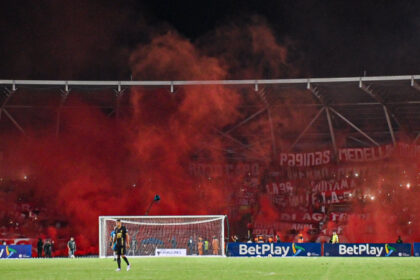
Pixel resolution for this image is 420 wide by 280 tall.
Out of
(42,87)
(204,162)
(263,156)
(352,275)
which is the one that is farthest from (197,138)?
(352,275)

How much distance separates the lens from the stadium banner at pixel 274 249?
112 feet

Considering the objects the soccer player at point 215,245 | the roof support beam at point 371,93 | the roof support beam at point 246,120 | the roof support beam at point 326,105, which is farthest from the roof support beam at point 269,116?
the soccer player at point 215,245

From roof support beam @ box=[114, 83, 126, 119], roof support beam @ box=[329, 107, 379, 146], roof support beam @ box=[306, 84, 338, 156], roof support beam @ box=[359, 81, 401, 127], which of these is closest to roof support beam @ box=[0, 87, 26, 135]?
roof support beam @ box=[114, 83, 126, 119]

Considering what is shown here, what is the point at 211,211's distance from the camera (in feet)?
166

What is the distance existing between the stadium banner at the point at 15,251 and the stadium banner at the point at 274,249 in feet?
38.2

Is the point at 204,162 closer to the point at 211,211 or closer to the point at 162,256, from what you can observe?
the point at 211,211

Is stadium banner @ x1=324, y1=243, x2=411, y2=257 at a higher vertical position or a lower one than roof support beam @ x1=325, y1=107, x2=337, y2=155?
lower

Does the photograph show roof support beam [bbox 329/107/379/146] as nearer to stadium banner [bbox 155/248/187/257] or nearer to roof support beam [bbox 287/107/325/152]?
roof support beam [bbox 287/107/325/152]

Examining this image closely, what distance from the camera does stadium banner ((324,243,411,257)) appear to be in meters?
34.4

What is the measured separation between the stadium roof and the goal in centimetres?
991

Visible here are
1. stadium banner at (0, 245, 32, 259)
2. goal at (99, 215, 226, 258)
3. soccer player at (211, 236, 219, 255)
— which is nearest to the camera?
goal at (99, 215, 226, 258)

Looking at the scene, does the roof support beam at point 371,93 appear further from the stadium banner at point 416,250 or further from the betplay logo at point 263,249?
the betplay logo at point 263,249

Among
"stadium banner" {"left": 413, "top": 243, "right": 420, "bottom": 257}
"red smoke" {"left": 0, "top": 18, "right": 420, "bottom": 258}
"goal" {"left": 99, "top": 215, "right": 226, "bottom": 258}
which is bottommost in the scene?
"stadium banner" {"left": 413, "top": 243, "right": 420, "bottom": 257}

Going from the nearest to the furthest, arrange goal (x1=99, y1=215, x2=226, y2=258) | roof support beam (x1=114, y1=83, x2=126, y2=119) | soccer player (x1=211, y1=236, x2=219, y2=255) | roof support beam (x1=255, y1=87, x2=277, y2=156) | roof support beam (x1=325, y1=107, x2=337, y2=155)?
goal (x1=99, y1=215, x2=226, y2=258)
soccer player (x1=211, y1=236, x2=219, y2=255)
roof support beam (x1=114, y1=83, x2=126, y2=119)
roof support beam (x1=255, y1=87, x2=277, y2=156)
roof support beam (x1=325, y1=107, x2=337, y2=155)
